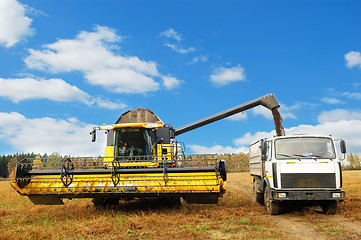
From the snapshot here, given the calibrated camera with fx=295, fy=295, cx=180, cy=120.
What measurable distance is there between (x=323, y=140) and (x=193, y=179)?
15.2 feet

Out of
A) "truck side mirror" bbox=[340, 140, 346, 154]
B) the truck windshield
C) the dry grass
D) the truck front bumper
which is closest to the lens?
the dry grass

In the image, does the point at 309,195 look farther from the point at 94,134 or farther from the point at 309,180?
the point at 94,134

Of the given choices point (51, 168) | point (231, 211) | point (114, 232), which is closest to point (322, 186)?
point (231, 211)

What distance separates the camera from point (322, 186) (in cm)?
910

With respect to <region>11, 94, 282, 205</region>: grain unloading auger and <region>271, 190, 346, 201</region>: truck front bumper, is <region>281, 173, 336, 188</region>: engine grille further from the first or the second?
<region>11, 94, 282, 205</region>: grain unloading auger

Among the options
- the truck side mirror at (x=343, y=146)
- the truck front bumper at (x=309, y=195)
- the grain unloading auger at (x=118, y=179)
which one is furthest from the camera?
the truck side mirror at (x=343, y=146)

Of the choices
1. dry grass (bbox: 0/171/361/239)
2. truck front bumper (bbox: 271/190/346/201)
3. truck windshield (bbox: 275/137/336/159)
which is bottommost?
dry grass (bbox: 0/171/361/239)

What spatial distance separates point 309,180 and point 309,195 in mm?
456

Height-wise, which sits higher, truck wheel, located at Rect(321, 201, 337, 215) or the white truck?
the white truck

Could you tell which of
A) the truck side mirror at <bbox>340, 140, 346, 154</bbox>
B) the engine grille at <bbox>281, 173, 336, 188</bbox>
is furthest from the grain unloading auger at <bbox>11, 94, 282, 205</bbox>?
the truck side mirror at <bbox>340, 140, 346, 154</bbox>

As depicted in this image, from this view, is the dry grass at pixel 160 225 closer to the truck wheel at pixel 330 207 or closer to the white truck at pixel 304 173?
the truck wheel at pixel 330 207

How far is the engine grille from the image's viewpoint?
9.12 metres

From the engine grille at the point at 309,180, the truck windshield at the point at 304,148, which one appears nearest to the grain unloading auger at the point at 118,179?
the engine grille at the point at 309,180

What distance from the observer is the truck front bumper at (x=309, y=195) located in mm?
8945
